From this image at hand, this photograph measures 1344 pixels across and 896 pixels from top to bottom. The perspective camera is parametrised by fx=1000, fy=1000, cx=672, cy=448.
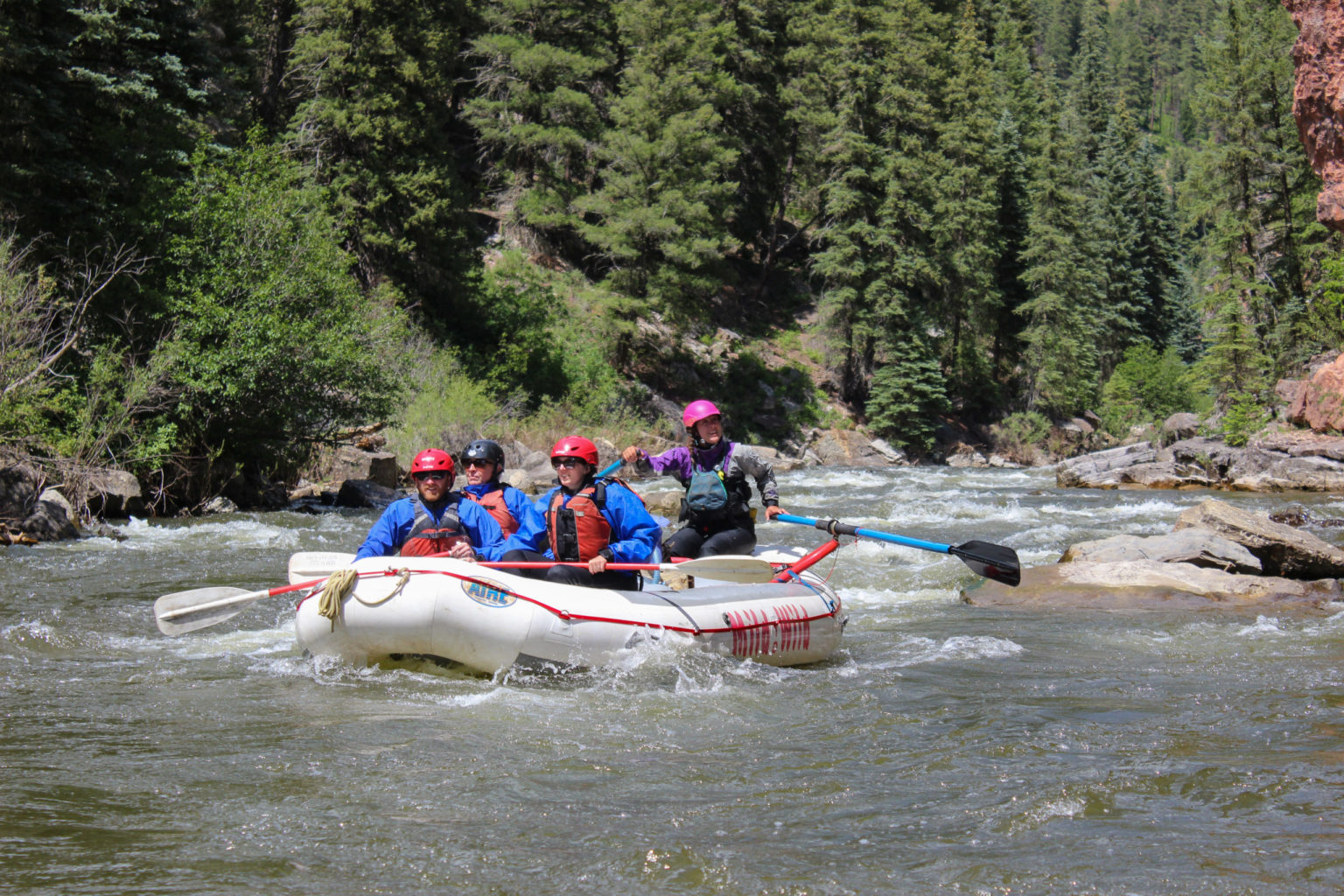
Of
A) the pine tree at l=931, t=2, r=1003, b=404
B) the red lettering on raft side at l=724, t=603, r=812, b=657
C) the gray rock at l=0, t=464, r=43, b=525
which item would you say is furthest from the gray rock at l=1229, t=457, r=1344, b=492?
the gray rock at l=0, t=464, r=43, b=525

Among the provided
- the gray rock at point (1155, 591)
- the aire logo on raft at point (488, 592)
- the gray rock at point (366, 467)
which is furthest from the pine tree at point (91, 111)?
the gray rock at point (1155, 591)

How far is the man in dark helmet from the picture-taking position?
636cm

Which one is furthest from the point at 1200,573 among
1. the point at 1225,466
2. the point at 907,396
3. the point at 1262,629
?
the point at 907,396

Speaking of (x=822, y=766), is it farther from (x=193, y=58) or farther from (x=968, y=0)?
(x=968, y=0)

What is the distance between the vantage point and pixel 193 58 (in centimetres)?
1527

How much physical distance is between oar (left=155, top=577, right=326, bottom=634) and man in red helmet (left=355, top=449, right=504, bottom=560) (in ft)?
1.71

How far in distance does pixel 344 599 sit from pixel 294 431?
984 cm

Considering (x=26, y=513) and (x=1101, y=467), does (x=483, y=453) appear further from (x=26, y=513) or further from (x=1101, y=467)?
(x=1101, y=467)

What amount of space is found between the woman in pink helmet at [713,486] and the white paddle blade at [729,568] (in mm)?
689

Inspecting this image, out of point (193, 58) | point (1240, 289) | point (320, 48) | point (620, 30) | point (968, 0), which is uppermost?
point (968, 0)

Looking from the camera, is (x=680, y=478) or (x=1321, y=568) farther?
(x=1321, y=568)

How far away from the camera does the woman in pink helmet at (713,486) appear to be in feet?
23.5

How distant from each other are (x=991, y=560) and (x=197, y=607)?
5.03m

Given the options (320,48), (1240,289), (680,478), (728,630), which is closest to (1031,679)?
(728,630)
